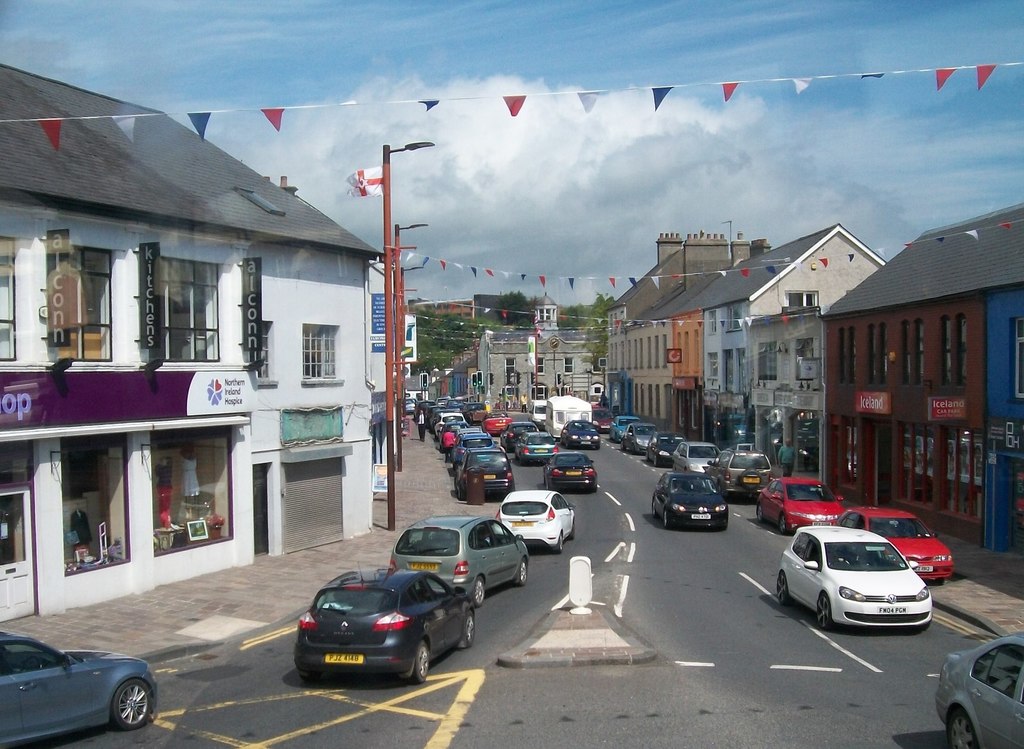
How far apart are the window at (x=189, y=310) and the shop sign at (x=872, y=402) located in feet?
69.1

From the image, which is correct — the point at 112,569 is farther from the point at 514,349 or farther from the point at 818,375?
the point at 514,349

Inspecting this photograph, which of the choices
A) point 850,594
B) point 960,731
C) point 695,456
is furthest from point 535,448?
point 960,731

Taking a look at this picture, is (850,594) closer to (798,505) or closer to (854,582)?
(854,582)

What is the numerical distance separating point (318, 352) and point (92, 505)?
308 inches

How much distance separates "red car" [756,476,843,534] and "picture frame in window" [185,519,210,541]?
15.1 metres

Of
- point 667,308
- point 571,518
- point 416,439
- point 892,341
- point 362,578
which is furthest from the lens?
point 667,308

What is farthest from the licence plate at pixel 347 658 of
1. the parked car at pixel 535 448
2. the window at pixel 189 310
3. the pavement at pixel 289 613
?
the parked car at pixel 535 448

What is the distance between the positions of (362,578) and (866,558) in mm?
8495

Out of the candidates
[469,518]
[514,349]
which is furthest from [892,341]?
[514,349]

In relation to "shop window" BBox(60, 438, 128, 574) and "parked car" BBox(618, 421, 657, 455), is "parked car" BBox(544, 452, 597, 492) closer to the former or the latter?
"parked car" BBox(618, 421, 657, 455)

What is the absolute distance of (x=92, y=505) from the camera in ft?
59.4

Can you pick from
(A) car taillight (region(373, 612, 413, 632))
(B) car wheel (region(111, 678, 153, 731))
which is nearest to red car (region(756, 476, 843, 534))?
(A) car taillight (region(373, 612, 413, 632))

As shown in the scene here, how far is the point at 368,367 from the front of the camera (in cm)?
2656

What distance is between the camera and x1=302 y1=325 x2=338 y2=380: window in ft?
79.8
